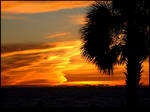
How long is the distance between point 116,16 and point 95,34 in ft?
4.46

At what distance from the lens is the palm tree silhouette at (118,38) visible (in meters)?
13.2

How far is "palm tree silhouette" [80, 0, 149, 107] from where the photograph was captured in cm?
1324
